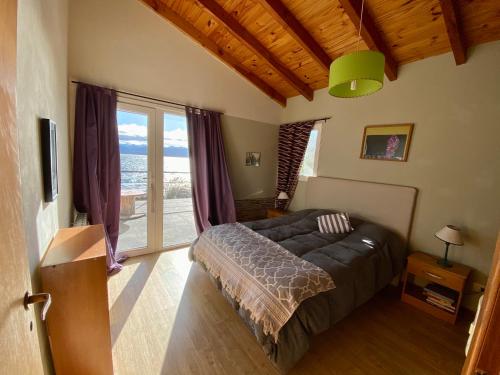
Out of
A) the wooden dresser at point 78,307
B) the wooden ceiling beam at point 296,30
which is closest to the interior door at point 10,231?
the wooden dresser at point 78,307

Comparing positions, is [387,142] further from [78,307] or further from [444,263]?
[78,307]

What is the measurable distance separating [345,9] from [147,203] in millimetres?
3173

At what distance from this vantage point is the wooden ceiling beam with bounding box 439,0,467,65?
174 centimetres

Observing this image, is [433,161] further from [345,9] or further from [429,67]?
[345,9]

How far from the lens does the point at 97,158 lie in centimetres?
247

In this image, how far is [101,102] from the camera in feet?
8.01

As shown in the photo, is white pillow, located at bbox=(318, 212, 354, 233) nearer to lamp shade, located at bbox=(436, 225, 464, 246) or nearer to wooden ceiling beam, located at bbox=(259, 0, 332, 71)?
lamp shade, located at bbox=(436, 225, 464, 246)

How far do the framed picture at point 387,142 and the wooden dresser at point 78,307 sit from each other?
3.09 m

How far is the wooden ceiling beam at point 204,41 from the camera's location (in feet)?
8.79

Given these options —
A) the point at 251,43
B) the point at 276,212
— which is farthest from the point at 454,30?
the point at 276,212

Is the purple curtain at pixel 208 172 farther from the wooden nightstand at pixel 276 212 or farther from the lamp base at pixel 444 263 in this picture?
the lamp base at pixel 444 263

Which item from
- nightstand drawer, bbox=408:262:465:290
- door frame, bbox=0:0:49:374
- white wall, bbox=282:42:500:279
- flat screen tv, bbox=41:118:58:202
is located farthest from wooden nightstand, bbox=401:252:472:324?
flat screen tv, bbox=41:118:58:202

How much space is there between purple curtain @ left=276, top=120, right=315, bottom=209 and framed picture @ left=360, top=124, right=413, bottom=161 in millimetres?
952

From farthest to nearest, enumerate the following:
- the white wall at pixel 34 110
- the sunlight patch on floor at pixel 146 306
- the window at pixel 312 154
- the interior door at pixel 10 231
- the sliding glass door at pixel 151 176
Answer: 1. the window at pixel 312 154
2. the sliding glass door at pixel 151 176
3. the sunlight patch on floor at pixel 146 306
4. the white wall at pixel 34 110
5. the interior door at pixel 10 231
